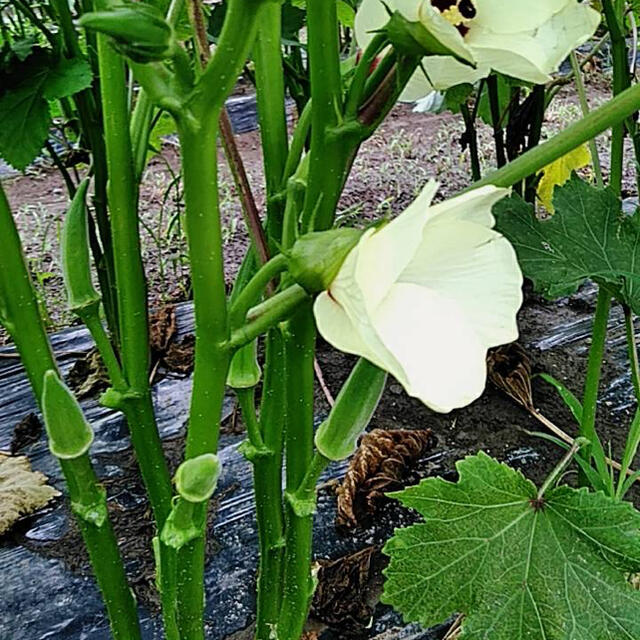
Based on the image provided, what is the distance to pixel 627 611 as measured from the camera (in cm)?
68

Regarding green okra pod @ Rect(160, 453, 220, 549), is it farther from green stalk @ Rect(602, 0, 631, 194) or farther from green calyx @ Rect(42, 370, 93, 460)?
green stalk @ Rect(602, 0, 631, 194)

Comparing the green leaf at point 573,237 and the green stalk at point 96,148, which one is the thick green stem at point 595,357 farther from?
the green stalk at point 96,148

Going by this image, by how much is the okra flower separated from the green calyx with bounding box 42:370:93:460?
29 cm

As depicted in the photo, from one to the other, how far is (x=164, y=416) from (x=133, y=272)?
80cm

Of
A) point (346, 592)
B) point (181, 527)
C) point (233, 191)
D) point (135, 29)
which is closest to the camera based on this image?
point (135, 29)

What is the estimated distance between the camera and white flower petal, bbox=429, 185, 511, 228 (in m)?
0.37

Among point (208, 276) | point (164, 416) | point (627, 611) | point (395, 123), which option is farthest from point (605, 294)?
point (395, 123)

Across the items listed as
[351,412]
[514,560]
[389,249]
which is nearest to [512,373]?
[514,560]

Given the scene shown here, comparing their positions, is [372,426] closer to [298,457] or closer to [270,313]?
[298,457]

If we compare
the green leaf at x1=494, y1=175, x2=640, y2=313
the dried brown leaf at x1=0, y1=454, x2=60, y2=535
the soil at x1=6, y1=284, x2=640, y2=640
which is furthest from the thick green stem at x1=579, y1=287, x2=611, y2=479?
the dried brown leaf at x1=0, y1=454, x2=60, y2=535

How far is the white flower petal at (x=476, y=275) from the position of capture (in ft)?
1.27

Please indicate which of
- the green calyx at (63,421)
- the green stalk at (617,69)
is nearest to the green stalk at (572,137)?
the green calyx at (63,421)

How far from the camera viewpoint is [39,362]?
637 millimetres

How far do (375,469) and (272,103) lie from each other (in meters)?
0.70
